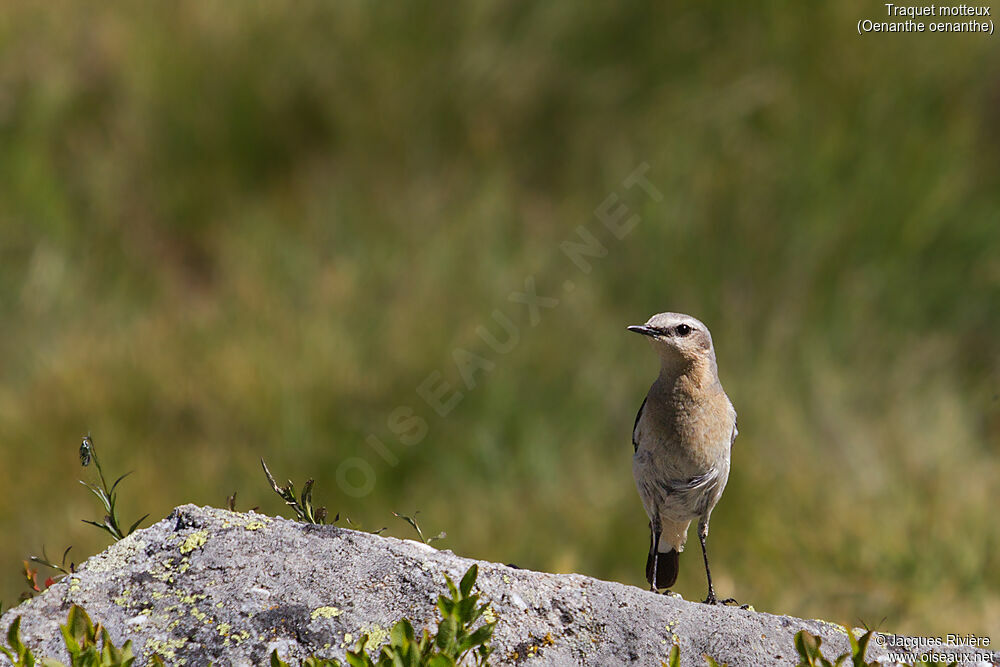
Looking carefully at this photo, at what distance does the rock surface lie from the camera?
2.67 meters

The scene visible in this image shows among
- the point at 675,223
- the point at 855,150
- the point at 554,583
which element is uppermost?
the point at 855,150

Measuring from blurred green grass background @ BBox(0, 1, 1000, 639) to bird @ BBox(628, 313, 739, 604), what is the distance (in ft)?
10.1

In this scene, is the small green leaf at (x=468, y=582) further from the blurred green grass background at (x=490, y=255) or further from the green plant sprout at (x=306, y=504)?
the blurred green grass background at (x=490, y=255)

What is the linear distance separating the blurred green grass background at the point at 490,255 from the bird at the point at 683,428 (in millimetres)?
3074

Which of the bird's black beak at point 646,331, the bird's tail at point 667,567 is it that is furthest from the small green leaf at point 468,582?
the bird's tail at point 667,567

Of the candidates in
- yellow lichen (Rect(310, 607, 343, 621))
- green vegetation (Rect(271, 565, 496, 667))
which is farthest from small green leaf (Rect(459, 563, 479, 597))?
yellow lichen (Rect(310, 607, 343, 621))

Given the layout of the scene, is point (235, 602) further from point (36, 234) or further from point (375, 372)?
point (36, 234)

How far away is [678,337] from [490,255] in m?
4.98

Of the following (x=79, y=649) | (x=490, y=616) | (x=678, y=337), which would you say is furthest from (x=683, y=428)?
(x=79, y=649)

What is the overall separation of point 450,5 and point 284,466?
4622mm

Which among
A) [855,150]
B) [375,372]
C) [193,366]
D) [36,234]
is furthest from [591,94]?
[36,234]

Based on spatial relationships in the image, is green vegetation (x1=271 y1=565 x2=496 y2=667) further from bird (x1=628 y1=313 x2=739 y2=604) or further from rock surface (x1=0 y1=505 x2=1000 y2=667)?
bird (x1=628 y1=313 x2=739 y2=604)

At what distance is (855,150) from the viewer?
8.97m

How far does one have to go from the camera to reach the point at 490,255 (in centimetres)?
873
